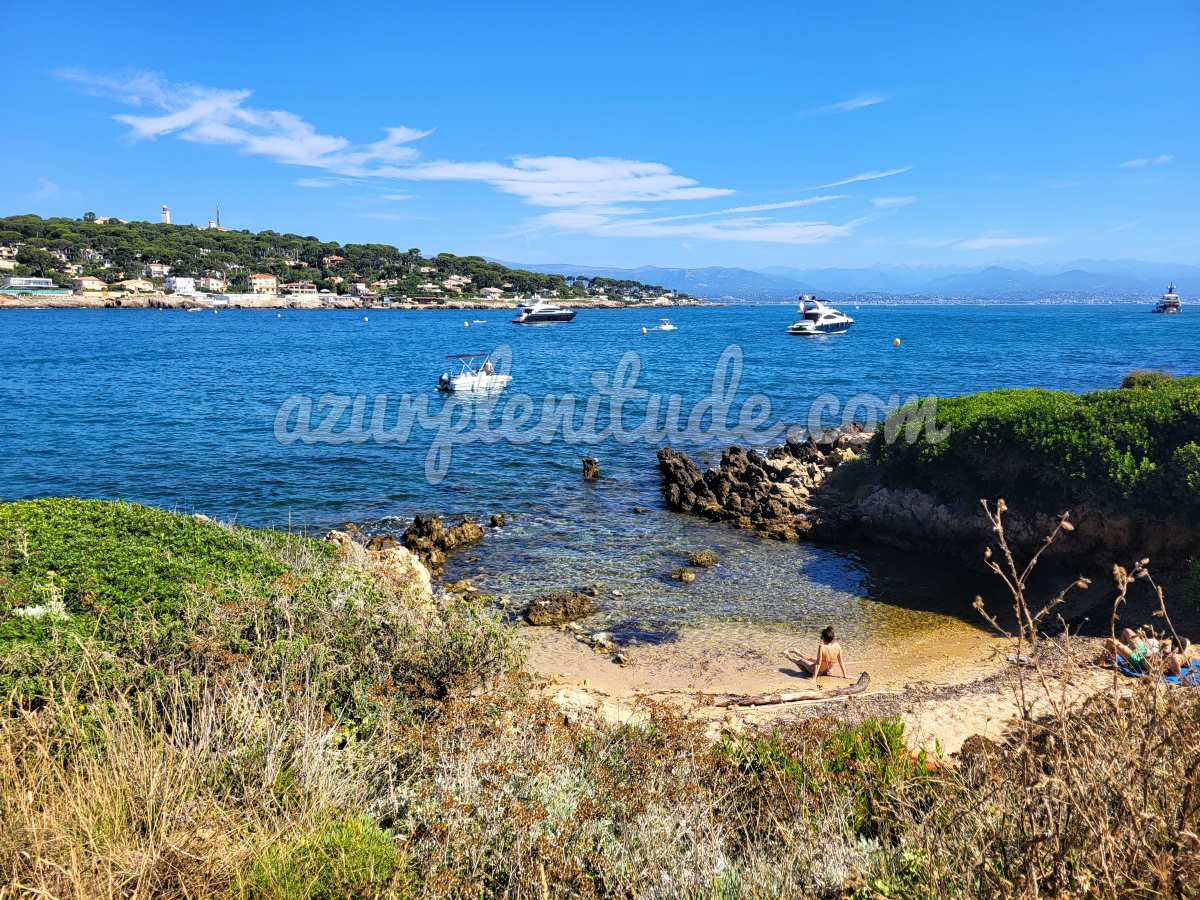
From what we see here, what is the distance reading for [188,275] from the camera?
157125 millimetres

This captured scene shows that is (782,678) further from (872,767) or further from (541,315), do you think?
(541,315)

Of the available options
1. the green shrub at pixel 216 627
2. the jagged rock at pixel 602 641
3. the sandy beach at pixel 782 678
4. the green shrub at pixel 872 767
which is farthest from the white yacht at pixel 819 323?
the green shrub at pixel 872 767

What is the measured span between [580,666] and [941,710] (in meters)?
4.90

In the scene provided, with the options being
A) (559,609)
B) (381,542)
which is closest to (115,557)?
(559,609)

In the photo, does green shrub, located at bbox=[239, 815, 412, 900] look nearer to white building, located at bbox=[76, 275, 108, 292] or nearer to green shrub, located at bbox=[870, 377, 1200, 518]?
green shrub, located at bbox=[870, 377, 1200, 518]

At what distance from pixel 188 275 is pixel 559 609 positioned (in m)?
171

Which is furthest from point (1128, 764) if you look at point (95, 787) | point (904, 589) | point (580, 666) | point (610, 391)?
point (610, 391)

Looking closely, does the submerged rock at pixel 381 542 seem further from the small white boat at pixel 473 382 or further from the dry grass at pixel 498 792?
the small white boat at pixel 473 382

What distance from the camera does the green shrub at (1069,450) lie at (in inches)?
507

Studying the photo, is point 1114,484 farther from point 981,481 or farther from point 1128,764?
point 1128,764

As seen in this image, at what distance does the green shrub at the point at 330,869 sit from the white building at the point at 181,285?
164 metres

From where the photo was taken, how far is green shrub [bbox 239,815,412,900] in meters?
3.96

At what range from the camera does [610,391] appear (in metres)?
45.2

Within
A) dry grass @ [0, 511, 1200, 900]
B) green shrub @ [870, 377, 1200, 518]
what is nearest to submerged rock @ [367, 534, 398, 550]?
dry grass @ [0, 511, 1200, 900]
